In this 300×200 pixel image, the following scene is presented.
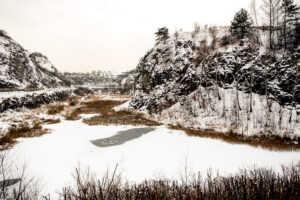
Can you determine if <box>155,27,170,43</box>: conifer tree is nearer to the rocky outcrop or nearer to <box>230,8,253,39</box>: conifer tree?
the rocky outcrop

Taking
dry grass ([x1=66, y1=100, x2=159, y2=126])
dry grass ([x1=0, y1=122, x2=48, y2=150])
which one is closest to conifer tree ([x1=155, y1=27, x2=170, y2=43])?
dry grass ([x1=66, y1=100, x2=159, y2=126])

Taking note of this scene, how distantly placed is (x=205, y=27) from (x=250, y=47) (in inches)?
575

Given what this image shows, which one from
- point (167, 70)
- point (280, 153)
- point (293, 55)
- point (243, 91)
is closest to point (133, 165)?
point (280, 153)

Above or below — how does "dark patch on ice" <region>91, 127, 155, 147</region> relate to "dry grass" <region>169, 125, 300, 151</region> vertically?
below

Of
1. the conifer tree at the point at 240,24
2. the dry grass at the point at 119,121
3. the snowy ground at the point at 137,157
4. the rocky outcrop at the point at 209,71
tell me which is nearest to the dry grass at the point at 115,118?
the dry grass at the point at 119,121

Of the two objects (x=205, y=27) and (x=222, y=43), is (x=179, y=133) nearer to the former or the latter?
(x=222, y=43)

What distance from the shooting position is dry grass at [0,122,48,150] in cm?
1050

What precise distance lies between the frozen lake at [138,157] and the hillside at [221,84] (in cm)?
505

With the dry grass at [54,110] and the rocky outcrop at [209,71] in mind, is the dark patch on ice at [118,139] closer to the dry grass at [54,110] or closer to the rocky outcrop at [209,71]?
the rocky outcrop at [209,71]

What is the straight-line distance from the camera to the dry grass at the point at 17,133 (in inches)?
413

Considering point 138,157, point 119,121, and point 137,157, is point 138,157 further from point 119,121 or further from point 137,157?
point 119,121

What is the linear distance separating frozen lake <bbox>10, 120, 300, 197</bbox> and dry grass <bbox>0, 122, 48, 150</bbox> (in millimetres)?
760

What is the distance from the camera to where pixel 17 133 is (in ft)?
42.5

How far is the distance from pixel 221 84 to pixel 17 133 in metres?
26.4
